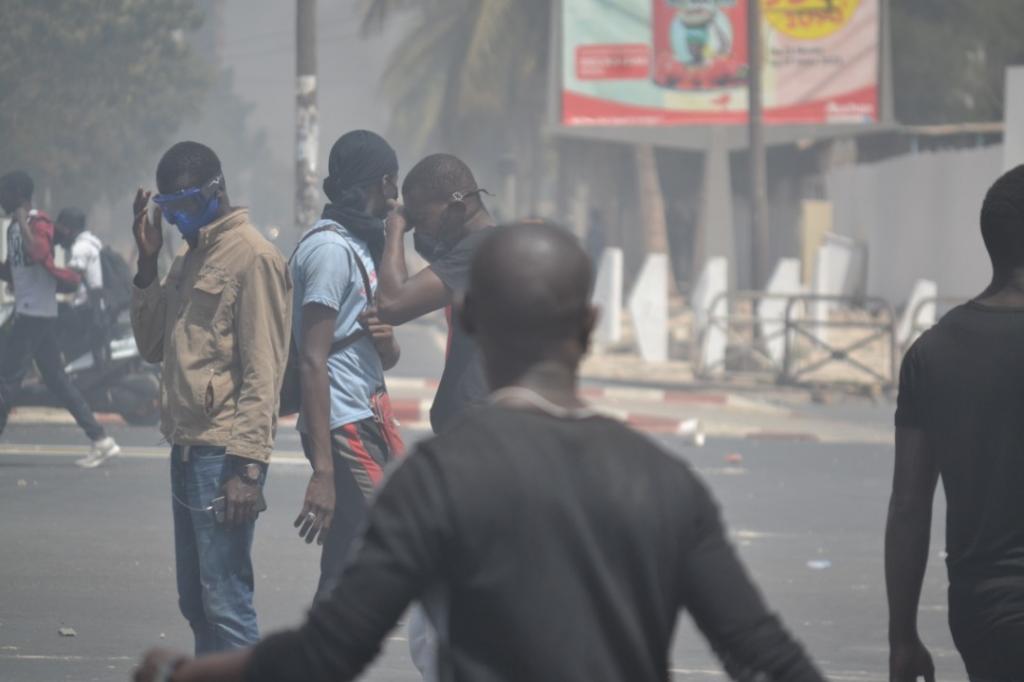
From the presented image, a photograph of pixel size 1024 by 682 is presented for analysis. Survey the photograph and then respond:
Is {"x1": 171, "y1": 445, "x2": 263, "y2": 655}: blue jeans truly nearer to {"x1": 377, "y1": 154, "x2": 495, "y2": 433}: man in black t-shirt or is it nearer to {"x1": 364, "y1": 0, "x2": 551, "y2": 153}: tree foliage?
{"x1": 377, "y1": 154, "x2": 495, "y2": 433}: man in black t-shirt

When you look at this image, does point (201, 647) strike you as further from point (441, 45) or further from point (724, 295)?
point (441, 45)

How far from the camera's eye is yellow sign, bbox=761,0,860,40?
2788cm

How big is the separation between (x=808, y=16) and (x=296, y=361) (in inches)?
913

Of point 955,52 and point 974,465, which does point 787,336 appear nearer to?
point 974,465

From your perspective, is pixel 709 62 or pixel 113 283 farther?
pixel 709 62

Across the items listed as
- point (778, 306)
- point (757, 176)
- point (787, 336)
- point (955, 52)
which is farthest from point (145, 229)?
point (955, 52)

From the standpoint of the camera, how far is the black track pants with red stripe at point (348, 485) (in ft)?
18.9

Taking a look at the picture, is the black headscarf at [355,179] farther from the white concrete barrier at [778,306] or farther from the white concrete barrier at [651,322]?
the white concrete barrier at [651,322]

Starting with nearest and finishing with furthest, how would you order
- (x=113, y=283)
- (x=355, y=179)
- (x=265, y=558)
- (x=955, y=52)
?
(x=355, y=179), (x=265, y=558), (x=113, y=283), (x=955, y=52)

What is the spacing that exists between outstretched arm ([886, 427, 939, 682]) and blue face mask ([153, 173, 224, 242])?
2.41 m

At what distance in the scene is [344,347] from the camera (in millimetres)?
5820

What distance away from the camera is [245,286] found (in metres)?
5.45

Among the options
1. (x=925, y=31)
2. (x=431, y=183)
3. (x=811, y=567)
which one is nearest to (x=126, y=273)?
(x=811, y=567)

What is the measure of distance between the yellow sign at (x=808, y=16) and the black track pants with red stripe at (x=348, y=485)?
23004 mm
